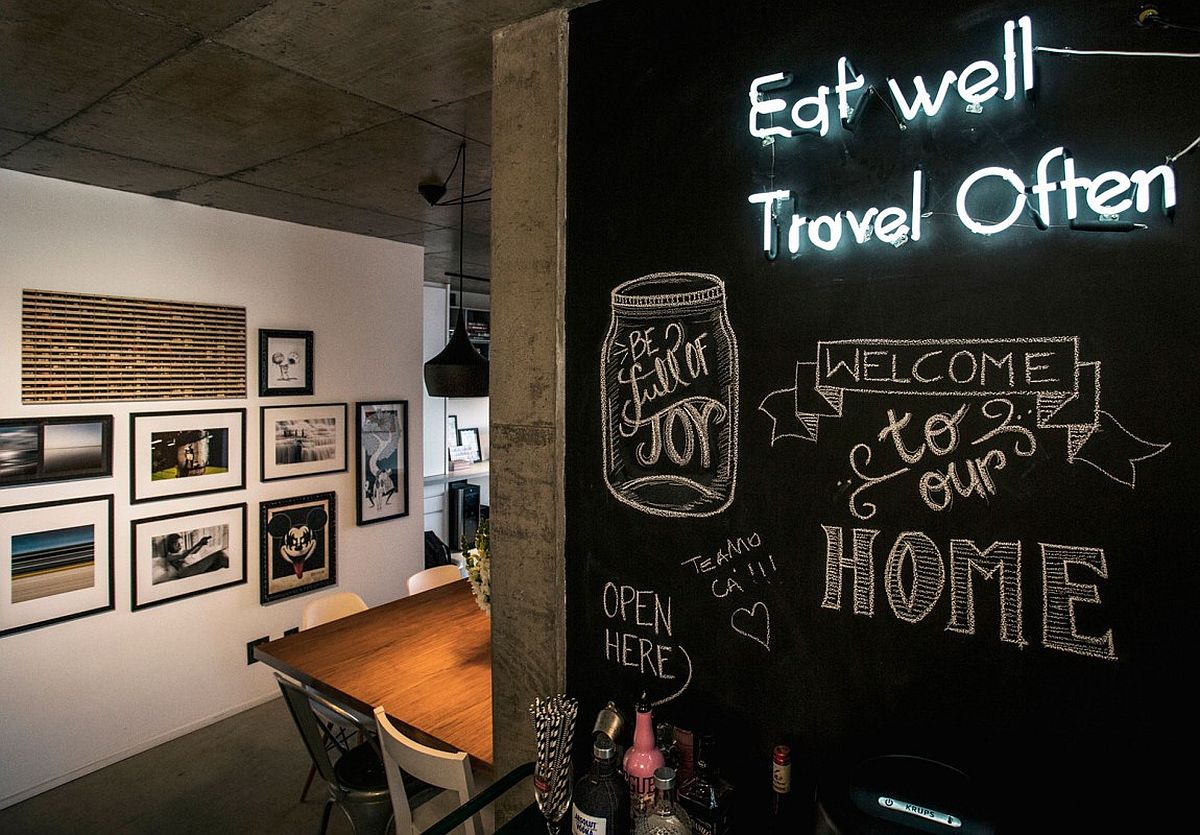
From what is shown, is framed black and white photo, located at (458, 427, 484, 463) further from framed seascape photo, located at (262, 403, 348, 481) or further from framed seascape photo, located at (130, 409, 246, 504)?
framed seascape photo, located at (130, 409, 246, 504)

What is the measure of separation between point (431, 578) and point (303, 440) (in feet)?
4.25

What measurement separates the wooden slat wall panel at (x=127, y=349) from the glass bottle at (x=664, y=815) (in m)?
3.41

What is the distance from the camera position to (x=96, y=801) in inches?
128

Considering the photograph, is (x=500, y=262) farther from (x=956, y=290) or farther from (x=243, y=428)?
(x=243, y=428)

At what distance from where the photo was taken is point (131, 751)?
3.64 meters

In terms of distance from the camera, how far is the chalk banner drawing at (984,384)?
3.67 ft

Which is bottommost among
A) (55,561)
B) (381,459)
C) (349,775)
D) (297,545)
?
(349,775)

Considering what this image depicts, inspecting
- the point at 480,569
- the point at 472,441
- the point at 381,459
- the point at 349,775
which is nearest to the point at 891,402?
the point at 480,569

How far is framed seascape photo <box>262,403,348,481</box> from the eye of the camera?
4219 millimetres

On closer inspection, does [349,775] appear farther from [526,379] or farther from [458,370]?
[526,379]

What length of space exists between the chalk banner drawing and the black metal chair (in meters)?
1.97

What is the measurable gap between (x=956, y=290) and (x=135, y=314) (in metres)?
3.87

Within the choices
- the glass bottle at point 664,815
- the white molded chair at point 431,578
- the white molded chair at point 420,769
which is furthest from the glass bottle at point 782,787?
the white molded chair at point 431,578

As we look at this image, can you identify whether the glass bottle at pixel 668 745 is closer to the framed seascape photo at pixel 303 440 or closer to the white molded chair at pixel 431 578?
the white molded chair at pixel 431 578
